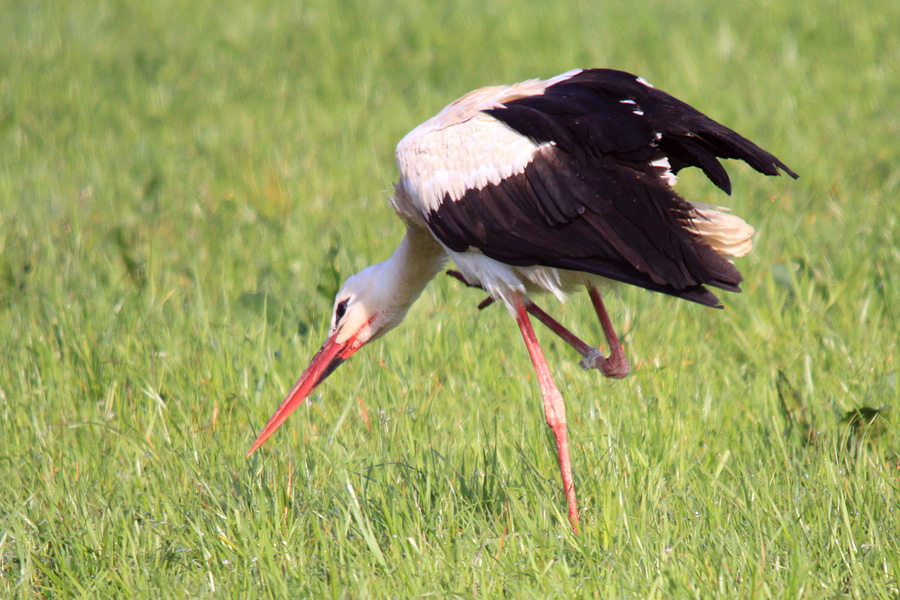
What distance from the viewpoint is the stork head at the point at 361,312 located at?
144 inches

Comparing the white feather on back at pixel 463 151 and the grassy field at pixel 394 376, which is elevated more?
the white feather on back at pixel 463 151

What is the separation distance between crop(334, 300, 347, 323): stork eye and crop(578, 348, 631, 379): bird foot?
38.7 inches

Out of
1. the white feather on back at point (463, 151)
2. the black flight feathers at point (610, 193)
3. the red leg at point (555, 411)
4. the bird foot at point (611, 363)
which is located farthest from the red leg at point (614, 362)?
the white feather on back at point (463, 151)

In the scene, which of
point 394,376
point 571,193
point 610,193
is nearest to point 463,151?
point 571,193

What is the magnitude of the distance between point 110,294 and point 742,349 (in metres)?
3.10

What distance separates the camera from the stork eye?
3.72 metres

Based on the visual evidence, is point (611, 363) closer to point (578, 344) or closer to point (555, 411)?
point (578, 344)

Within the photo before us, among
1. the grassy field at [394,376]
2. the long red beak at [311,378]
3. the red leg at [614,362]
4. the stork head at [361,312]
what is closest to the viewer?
the grassy field at [394,376]

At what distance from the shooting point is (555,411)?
313cm

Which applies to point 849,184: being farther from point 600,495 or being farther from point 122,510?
point 122,510

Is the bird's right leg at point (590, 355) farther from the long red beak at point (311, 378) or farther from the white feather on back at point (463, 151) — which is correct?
the long red beak at point (311, 378)

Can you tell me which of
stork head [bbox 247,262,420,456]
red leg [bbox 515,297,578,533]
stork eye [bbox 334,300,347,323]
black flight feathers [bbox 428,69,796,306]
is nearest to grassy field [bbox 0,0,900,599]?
red leg [bbox 515,297,578,533]

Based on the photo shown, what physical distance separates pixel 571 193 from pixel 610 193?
→ 0.12 meters

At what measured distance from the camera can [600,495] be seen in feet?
9.50
